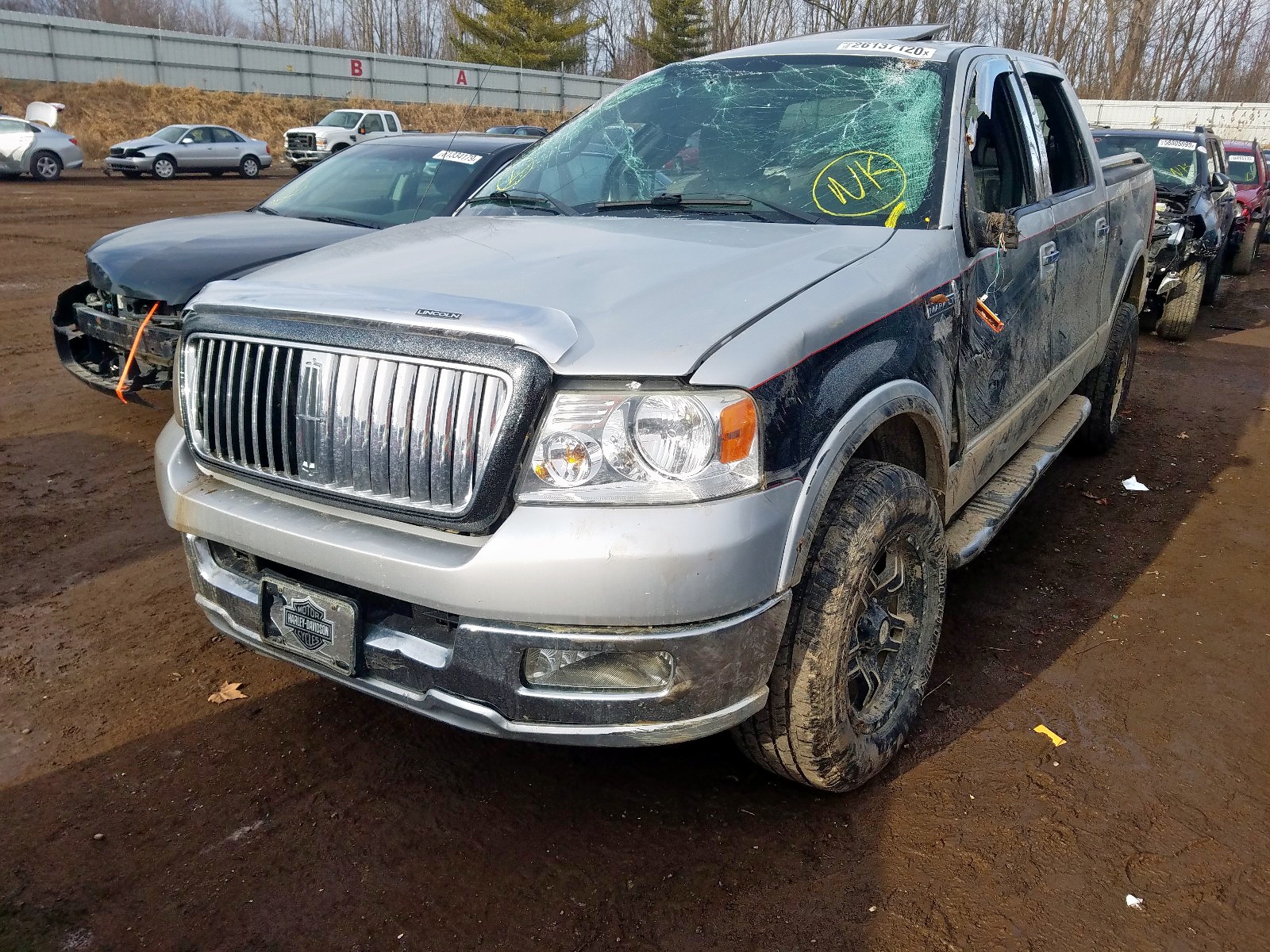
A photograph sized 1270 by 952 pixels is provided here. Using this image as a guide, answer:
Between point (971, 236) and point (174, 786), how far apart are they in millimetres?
2908

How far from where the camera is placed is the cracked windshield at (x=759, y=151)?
3199 mm

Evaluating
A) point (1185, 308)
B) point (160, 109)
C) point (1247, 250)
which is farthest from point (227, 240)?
point (160, 109)

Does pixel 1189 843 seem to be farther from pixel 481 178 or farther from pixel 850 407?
pixel 481 178

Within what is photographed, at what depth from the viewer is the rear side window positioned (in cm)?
445

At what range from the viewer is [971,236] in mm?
3170

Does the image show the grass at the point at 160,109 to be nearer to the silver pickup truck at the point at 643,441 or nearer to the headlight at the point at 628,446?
the silver pickup truck at the point at 643,441

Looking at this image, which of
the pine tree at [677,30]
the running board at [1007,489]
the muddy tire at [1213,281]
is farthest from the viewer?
the pine tree at [677,30]

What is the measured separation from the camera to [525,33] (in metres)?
48.1

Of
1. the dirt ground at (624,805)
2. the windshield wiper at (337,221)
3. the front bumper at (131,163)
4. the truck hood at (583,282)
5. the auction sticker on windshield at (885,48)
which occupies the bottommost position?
the dirt ground at (624,805)

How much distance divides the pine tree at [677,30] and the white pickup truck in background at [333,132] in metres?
25.3

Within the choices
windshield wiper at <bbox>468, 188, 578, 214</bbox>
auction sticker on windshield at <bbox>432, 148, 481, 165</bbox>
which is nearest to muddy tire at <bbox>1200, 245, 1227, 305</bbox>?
auction sticker on windshield at <bbox>432, 148, 481, 165</bbox>

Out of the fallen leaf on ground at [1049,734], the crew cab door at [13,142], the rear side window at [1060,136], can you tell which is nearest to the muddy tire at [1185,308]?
the rear side window at [1060,136]

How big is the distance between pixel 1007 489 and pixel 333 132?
1043 inches

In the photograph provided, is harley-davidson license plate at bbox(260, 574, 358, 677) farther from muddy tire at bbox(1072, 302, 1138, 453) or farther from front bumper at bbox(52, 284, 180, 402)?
muddy tire at bbox(1072, 302, 1138, 453)
